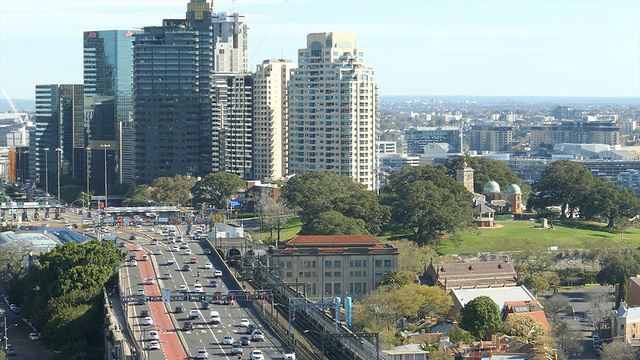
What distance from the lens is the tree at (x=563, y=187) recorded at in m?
158

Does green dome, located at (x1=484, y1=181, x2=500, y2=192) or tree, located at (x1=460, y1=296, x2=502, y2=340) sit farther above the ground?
green dome, located at (x1=484, y1=181, x2=500, y2=192)

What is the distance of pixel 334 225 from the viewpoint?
132 metres

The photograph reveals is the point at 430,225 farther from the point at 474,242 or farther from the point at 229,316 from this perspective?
the point at 229,316

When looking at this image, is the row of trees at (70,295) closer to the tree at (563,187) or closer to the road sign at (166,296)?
the road sign at (166,296)

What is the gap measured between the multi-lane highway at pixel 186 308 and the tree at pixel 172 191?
172ft

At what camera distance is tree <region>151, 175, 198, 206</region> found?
18475cm

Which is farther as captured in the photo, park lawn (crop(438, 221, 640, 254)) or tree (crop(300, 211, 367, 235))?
park lawn (crop(438, 221, 640, 254))

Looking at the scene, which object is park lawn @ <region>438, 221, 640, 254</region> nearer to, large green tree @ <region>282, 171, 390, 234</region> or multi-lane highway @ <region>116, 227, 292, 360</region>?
large green tree @ <region>282, 171, 390, 234</region>

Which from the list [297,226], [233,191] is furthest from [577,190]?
[233,191]

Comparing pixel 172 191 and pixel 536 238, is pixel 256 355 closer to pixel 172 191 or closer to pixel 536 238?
pixel 536 238

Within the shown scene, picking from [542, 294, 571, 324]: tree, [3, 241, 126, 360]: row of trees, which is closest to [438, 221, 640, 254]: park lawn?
[542, 294, 571, 324]: tree

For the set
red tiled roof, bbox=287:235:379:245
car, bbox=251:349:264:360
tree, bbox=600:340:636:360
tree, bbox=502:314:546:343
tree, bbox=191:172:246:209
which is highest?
tree, bbox=191:172:246:209

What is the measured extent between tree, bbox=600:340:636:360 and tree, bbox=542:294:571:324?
38.7ft

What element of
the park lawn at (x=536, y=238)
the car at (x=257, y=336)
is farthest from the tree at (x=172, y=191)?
the car at (x=257, y=336)
